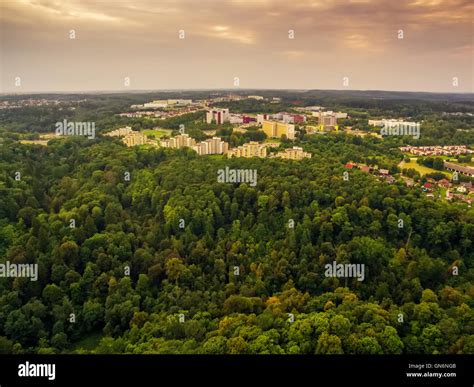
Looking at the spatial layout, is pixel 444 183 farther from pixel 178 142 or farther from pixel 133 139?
pixel 133 139

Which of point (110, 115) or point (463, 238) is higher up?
point (110, 115)

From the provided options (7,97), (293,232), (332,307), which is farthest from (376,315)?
(7,97)

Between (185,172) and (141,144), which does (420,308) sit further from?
(141,144)

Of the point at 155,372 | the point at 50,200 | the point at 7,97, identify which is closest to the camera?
the point at 155,372

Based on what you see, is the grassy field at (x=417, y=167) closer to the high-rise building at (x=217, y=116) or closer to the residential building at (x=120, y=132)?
the high-rise building at (x=217, y=116)

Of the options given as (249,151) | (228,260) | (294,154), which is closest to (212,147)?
(249,151)

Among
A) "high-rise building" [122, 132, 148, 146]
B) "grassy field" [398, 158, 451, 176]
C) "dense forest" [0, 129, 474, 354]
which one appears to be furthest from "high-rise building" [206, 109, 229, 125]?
"grassy field" [398, 158, 451, 176]

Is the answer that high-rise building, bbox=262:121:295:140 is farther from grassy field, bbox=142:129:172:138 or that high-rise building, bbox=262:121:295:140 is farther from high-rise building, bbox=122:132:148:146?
high-rise building, bbox=122:132:148:146
